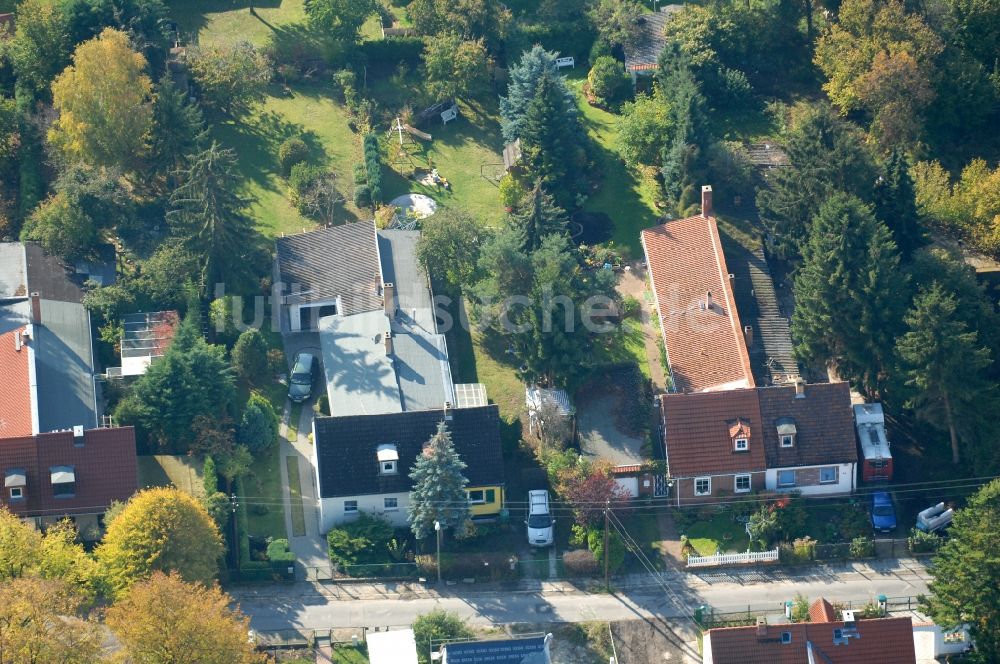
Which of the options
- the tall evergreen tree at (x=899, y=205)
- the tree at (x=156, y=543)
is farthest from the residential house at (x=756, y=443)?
the tree at (x=156, y=543)

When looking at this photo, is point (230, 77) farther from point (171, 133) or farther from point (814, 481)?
point (814, 481)

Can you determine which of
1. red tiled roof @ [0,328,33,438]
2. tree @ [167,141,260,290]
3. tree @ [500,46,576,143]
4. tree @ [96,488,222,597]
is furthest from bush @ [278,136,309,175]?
tree @ [96,488,222,597]

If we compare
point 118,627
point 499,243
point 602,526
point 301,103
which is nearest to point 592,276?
point 499,243

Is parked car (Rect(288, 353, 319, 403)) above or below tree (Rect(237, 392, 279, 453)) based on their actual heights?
above

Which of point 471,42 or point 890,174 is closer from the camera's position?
point 890,174

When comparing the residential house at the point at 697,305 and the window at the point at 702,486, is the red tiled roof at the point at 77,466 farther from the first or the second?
the residential house at the point at 697,305

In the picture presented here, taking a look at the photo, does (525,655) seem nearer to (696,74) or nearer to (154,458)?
(154,458)

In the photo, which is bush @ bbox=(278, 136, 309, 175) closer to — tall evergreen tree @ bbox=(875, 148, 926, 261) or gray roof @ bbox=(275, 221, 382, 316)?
gray roof @ bbox=(275, 221, 382, 316)
